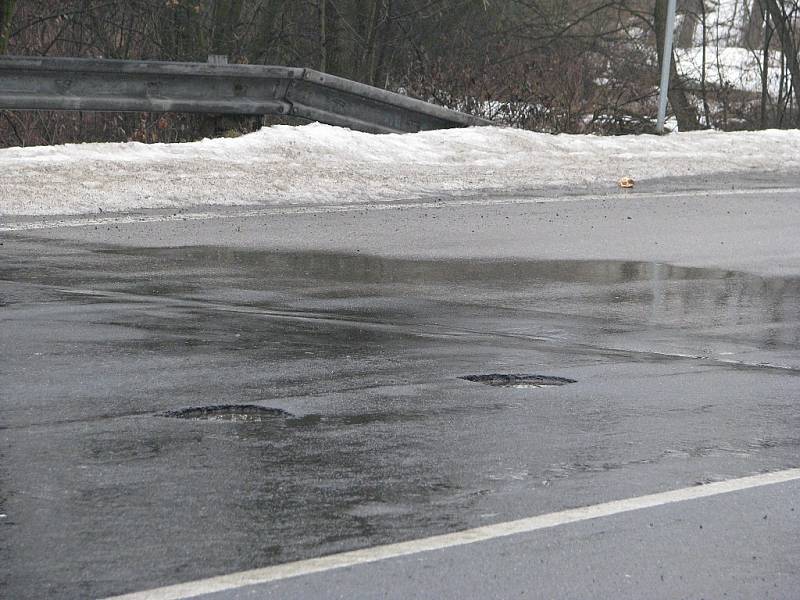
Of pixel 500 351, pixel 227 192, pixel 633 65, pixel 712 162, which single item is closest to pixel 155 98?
pixel 227 192

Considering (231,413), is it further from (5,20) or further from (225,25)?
(225,25)

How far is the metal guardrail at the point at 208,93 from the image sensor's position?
16.3 meters

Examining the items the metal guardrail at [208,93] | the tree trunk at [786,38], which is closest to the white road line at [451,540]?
the metal guardrail at [208,93]

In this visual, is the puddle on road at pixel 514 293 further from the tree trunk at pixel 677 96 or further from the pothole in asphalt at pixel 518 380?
the tree trunk at pixel 677 96

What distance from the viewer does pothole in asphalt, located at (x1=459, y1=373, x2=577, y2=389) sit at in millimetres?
6781

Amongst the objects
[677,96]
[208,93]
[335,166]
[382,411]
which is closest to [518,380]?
[382,411]

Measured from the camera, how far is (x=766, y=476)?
5.26 m

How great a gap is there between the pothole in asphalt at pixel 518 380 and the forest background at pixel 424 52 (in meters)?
11.6

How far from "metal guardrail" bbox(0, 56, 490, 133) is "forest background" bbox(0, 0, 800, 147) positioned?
Answer: 47cm

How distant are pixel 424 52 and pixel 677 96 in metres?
6.32

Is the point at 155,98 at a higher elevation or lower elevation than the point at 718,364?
higher

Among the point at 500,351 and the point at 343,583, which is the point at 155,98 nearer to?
the point at 500,351

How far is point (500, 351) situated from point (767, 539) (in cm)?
307

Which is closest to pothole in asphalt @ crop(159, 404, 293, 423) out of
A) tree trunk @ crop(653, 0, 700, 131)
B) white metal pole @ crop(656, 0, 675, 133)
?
white metal pole @ crop(656, 0, 675, 133)
